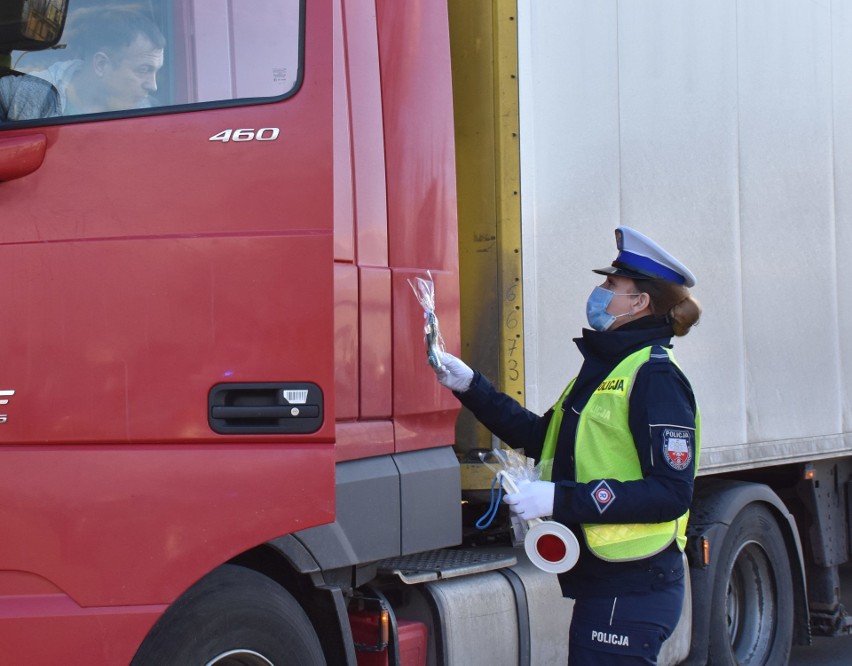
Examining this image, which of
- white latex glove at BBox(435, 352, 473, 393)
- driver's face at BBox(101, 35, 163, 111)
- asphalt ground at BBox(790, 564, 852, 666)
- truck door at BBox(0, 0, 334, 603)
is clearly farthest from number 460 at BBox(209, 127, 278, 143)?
asphalt ground at BBox(790, 564, 852, 666)

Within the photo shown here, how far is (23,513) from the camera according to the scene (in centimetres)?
274

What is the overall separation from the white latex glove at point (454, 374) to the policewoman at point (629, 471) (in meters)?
0.35

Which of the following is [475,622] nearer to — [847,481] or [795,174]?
[795,174]

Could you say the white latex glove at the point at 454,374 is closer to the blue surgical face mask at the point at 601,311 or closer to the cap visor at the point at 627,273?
the blue surgical face mask at the point at 601,311

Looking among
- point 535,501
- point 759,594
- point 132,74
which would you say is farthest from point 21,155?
point 759,594

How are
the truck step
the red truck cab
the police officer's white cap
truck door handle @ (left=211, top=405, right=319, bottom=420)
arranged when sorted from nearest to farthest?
1. the red truck cab
2. truck door handle @ (left=211, top=405, right=319, bottom=420)
3. the police officer's white cap
4. the truck step

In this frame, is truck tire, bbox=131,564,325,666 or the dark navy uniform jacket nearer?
truck tire, bbox=131,564,325,666

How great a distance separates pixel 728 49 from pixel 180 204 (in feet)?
10.5

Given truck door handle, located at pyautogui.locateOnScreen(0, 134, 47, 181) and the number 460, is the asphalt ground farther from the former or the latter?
truck door handle, located at pyautogui.locateOnScreen(0, 134, 47, 181)

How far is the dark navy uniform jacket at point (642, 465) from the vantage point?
3098 millimetres

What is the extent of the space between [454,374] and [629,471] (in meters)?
0.68

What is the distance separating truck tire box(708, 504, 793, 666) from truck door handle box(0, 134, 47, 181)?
3685 millimetres

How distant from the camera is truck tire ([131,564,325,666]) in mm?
2859

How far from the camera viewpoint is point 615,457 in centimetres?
320
